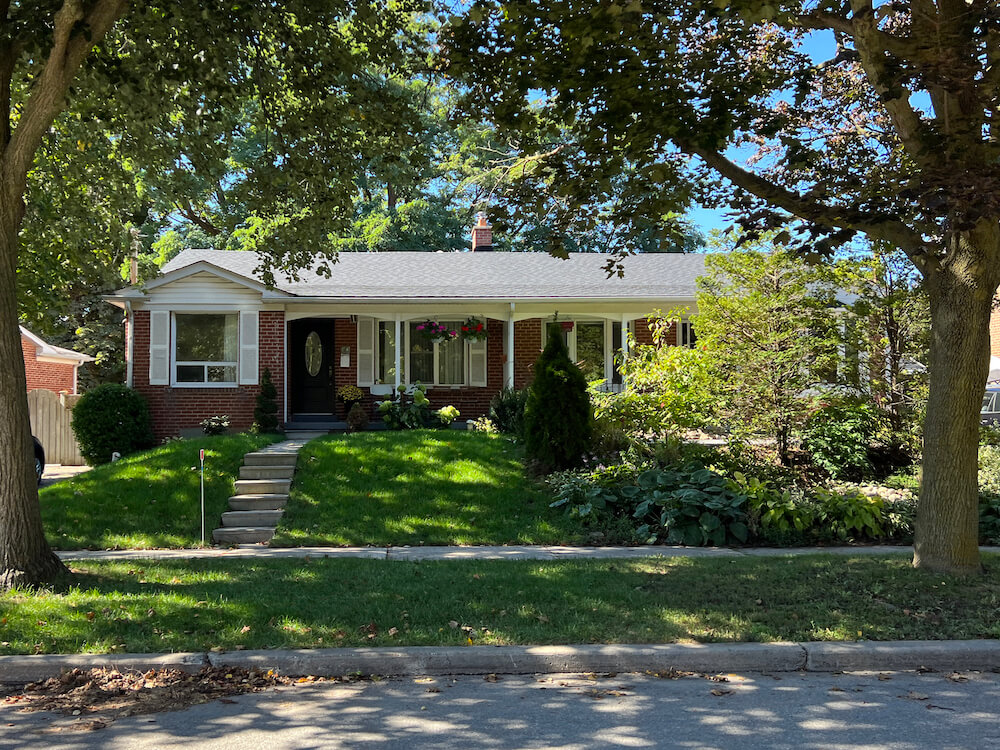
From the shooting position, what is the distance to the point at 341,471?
39.9 ft

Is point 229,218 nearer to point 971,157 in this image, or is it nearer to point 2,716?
point 2,716

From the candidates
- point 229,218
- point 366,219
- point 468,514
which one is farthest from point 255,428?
point 366,219

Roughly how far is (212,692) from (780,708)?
332 cm

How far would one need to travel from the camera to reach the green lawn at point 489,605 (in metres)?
5.65

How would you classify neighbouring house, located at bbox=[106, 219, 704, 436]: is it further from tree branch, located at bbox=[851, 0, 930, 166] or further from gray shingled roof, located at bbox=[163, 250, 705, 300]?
tree branch, located at bbox=[851, 0, 930, 166]

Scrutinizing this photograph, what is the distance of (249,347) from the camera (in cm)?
1708

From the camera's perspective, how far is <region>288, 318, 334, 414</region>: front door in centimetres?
1894

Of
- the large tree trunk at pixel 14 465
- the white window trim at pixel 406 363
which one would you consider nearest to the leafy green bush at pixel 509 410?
the white window trim at pixel 406 363

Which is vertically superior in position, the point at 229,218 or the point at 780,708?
the point at 229,218

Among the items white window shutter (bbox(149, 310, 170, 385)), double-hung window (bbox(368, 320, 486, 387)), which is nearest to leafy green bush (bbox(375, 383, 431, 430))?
double-hung window (bbox(368, 320, 486, 387))

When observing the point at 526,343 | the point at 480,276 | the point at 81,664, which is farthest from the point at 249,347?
the point at 81,664

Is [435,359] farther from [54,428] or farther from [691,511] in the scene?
[691,511]

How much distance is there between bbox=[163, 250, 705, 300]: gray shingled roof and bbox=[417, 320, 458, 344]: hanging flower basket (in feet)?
2.96

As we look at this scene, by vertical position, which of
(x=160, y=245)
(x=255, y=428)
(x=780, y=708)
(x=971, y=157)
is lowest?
(x=780, y=708)
